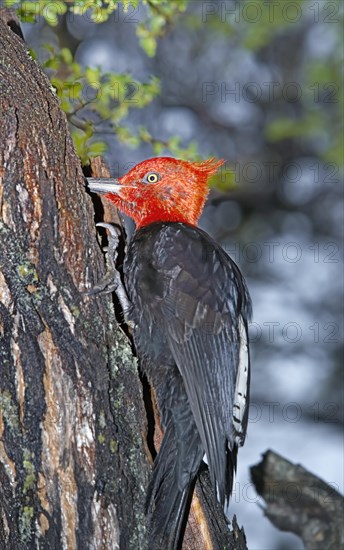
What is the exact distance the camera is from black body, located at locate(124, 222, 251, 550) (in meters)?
3.03

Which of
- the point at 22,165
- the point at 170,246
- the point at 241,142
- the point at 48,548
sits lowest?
the point at 48,548

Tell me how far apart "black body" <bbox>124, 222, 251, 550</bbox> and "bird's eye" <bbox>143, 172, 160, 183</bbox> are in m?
0.36

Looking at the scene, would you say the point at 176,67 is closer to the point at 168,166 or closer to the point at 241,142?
the point at 241,142

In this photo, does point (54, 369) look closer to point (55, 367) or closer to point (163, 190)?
point (55, 367)

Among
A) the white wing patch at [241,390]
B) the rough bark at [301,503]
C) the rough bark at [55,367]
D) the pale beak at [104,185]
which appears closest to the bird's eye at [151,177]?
the pale beak at [104,185]

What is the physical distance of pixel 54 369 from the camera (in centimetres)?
257

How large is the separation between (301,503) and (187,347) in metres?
1.23

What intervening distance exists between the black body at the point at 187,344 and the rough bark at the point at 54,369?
0.97ft

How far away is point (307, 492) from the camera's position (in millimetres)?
3896

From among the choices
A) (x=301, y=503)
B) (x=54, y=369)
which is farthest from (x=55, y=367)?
(x=301, y=503)

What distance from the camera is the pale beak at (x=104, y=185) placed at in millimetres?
3566

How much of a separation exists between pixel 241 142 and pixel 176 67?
98 centimetres

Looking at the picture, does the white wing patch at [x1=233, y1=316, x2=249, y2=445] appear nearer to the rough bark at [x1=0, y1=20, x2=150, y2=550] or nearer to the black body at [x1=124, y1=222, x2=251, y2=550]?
the black body at [x1=124, y1=222, x2=251, y2=550]

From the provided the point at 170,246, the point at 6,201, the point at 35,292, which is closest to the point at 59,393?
the point at 35,292
